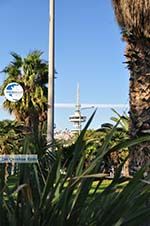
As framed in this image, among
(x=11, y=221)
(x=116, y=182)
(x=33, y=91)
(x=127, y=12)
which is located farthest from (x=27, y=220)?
(x=33, y=91)

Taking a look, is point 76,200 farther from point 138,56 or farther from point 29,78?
point 29,78

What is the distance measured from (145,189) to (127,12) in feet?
26.7

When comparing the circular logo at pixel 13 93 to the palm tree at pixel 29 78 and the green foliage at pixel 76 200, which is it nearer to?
the green foliage at pixel 76 200

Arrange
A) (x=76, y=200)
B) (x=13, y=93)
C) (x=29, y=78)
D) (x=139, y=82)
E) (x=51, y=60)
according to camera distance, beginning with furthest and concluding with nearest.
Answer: (x=29, y=78)
(x=51, y=60)
(x=13, y=93)
(x=139, y=82)
(x=76, y=200)

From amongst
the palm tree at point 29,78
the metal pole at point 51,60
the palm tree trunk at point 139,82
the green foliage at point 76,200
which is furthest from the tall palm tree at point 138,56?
the palm tree at point 29,78

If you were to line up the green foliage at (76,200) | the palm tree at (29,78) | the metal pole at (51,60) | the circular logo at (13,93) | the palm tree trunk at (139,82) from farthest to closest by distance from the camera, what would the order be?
the palm tree at (29,78), the metal pole at (51,60), the circular logo at (13,93), the palm tree trunk at (139,82), the green foliage at (76,200)

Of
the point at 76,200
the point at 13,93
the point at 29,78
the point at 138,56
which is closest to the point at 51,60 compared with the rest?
the point at 13,93

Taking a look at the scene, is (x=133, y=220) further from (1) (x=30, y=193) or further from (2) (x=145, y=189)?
(1) (x=30, y=193)

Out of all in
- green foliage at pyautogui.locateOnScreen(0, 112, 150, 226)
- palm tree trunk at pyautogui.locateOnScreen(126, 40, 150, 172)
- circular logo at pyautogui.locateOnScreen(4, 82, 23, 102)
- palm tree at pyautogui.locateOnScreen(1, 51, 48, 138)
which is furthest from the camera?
palm tree at pyautogui.locateOnScreen(1, 51, 48, 138)

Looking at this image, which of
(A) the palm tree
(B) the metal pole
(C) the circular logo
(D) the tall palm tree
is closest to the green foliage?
(D) the tall palm tree

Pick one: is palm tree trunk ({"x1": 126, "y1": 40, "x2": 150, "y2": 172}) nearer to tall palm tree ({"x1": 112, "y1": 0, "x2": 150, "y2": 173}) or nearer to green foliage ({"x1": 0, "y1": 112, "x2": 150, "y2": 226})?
tall palm tree ({"x1": 112, "y1": 0, "x2": 150, "y2": 173})

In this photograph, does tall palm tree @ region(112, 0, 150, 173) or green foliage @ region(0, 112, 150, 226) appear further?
tall palm tree @ region(112, 0, 150, 173)

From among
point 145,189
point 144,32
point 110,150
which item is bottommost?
point 145,189

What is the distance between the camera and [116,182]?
3400 mm
